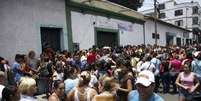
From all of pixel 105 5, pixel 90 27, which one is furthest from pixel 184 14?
pixel 90 27

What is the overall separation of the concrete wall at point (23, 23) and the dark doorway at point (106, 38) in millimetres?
6776

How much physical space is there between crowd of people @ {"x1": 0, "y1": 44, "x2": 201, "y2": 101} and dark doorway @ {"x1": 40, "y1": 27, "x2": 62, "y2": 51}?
8.04ft

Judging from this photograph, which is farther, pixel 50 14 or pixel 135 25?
pixel 135 25

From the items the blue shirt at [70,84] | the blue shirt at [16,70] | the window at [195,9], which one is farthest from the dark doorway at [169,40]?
the blue shirt at [70,84]

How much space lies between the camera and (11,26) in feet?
55.9

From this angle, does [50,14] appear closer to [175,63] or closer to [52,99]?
[175,63]

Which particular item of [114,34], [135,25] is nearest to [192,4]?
[135,25]

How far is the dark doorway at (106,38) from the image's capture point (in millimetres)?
27141

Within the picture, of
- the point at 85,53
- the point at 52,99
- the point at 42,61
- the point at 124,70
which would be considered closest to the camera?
the point at 52,99

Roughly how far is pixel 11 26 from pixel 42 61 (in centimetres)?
258

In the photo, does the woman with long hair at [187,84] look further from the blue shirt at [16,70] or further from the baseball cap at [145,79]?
the baseball cap at [145,79]

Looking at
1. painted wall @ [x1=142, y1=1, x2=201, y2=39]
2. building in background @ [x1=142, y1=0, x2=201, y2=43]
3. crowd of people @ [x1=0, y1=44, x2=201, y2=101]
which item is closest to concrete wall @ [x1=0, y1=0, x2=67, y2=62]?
crowd of people @ [x1=0, y1=44, x2=201, y2=101]

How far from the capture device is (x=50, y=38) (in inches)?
808

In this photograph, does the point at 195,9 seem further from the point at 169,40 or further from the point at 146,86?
the point at 146,86
